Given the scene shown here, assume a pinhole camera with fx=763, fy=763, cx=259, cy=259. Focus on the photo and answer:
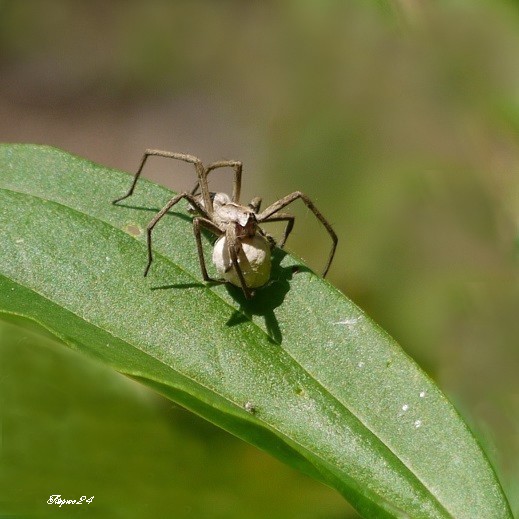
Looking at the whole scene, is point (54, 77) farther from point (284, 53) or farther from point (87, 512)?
point (87, 512)

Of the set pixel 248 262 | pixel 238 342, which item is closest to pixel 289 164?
pixel 248 262

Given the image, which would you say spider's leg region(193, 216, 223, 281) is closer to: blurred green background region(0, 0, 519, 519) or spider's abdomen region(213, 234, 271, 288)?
spider's abdomen region(213, 234, 271, 288)

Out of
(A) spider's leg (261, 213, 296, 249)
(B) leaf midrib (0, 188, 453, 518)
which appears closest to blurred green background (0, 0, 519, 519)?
(B) leaf midrib (0, 188, 453, 518)

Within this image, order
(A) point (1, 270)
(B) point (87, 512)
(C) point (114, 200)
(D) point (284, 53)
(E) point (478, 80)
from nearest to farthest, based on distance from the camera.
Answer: (B) point (87, 512) < (A) point (1, 270) < (C) point (114, 200) < (E) point (478, 80) < (D) point (284, 53)

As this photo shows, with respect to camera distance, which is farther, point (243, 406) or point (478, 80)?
point (478, 80)

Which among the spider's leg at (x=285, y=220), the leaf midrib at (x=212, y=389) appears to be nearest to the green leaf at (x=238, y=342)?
the leaf midrib at (x=212, y=389)

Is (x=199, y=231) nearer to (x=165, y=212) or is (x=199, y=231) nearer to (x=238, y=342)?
(x=165, y=212)

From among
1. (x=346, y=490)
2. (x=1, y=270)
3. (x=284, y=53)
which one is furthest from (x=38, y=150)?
(x=284, y=53)
